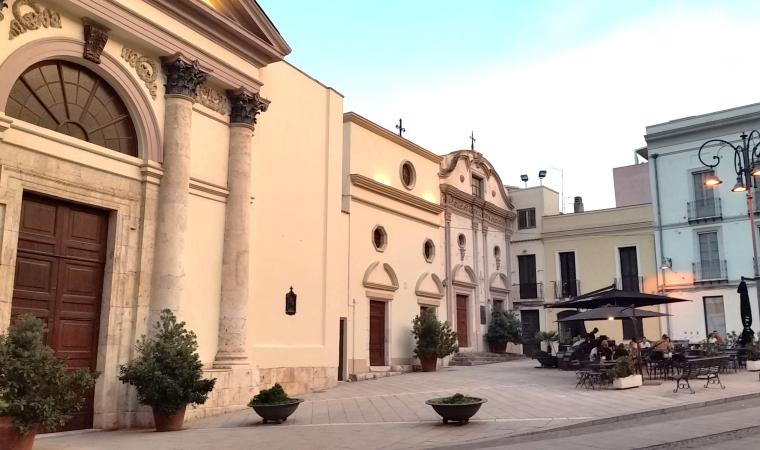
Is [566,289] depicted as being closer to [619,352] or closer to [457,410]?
[619,352]

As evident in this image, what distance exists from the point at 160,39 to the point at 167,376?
6.80 metres

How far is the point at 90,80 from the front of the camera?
12500mm

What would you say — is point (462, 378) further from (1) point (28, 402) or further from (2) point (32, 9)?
(2) point (32, 9)

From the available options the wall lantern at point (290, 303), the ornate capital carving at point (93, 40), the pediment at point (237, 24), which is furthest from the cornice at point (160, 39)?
the wall lantern at point (290, 303)

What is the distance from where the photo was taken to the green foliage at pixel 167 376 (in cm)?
1129

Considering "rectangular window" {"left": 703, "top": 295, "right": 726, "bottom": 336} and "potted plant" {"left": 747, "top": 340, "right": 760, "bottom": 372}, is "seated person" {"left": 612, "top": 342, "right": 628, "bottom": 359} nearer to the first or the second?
"potted plant" {"left": 747, "top": 340, "right": 760, "bottom": 372}

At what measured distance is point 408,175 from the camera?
24734 millimetres

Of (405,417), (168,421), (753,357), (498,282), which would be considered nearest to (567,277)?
(498,282)

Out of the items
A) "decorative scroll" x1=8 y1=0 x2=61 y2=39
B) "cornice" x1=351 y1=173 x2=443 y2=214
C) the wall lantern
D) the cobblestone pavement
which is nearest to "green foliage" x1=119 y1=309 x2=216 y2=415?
the cobblestone pavement

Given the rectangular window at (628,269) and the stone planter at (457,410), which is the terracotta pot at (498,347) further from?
the stone planter at (457,410)

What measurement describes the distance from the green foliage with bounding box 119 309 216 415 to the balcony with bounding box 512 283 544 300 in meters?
22.7

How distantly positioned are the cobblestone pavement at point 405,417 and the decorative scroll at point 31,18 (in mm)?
6900

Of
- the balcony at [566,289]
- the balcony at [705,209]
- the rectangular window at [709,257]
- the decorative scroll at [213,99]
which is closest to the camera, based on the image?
the decorative scroll at [213,99]

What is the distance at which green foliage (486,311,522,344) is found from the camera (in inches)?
1106
